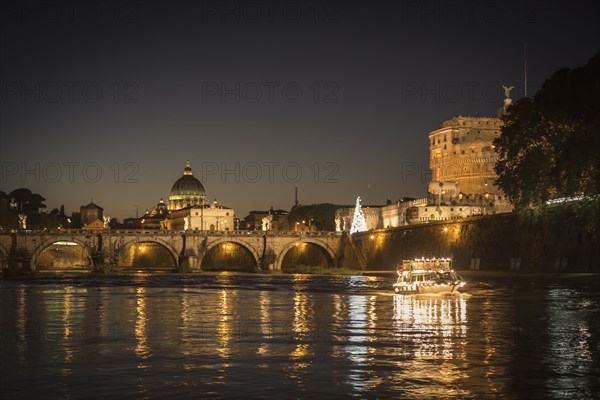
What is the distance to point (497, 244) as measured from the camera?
10000 cm

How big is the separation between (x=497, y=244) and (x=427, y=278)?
135 ft

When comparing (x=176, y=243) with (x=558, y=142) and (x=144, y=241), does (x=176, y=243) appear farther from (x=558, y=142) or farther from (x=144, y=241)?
(x=558, y=142)

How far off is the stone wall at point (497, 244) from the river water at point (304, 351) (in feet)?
112

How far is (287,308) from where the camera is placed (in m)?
48.9

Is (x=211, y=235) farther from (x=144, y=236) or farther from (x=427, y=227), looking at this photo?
(x=427, y=227)

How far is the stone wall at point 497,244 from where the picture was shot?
81750 millimetres

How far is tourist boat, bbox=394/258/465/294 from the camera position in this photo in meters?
59.7

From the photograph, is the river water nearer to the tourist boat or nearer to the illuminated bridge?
the tourist boat

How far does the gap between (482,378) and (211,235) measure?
13940 cm

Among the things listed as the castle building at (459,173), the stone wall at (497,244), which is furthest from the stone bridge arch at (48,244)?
the castle building at (459,173)

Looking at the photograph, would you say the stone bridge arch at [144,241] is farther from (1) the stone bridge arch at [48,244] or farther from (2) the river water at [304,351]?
(2) the river water at [304,351]

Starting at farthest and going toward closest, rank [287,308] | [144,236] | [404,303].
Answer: [144,236], [404,303], [287,308]

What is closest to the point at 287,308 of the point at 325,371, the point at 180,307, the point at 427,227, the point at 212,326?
the point at 180,307

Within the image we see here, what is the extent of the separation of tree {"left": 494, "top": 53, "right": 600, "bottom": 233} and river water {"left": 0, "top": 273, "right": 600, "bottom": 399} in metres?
16.8
